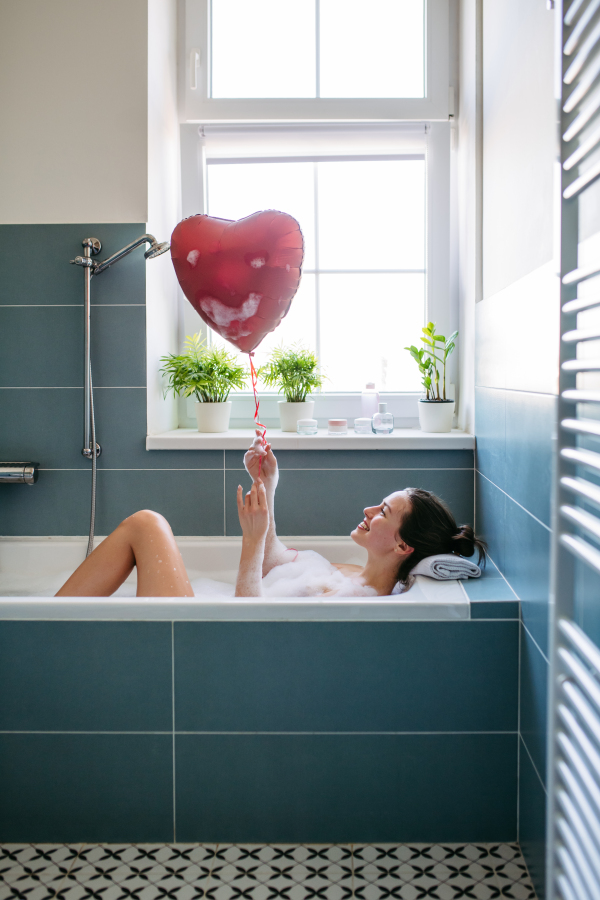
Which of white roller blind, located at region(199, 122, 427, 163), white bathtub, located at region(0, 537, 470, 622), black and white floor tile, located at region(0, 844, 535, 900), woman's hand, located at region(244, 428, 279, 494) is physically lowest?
black and white floor tile, located at region(0, 844, 535, 900)

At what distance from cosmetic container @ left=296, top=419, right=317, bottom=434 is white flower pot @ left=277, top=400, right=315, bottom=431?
0.08 m

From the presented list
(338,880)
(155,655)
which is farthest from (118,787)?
(338,880)

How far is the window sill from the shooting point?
2.17 metres

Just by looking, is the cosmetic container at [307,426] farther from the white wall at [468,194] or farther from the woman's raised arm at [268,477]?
the white wall at [468,194]

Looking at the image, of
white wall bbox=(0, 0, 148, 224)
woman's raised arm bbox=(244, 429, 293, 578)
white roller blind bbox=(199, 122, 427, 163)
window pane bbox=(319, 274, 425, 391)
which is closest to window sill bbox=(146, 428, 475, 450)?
woman's raised arm bbox=(244, 429, 293, 578)

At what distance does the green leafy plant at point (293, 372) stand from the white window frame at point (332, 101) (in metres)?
0.86

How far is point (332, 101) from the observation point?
244 centimetres

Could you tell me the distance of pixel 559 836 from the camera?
1055 millimetres

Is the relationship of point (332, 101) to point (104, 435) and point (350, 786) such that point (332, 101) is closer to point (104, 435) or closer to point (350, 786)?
point (104, 435)

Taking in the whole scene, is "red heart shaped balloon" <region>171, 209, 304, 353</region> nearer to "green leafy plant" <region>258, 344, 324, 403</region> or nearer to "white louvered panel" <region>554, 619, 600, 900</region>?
"green leafy plant" <region>258, 344, 324, 403</region>

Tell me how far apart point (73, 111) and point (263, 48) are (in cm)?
77

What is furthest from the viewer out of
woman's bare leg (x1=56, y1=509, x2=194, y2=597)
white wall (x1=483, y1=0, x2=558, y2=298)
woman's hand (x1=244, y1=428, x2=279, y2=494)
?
woman's hand (x1=244, y1=428, x2=279, y2=494)

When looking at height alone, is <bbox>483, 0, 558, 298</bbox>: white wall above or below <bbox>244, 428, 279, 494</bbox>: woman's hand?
above

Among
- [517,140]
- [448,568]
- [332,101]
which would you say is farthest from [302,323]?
[448,568]
